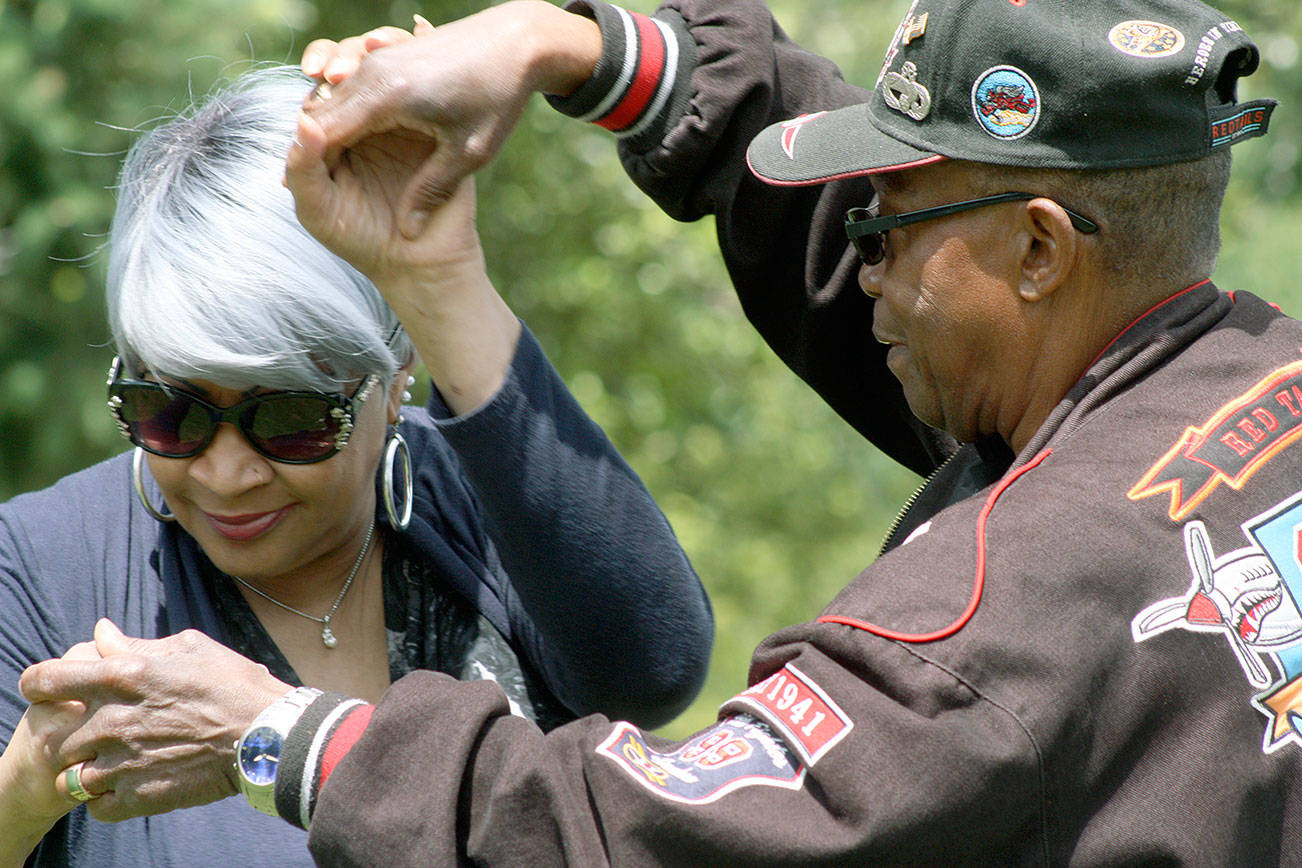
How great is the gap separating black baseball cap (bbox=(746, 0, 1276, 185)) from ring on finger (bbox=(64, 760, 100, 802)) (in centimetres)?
137

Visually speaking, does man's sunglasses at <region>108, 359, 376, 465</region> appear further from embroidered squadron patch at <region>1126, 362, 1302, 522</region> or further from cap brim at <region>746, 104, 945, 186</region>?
embroidered squadron patch at <region>1126, 362, 1302, 522</region>

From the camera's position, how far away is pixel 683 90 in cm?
241

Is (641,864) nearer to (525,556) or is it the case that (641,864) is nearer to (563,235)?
(525,556)

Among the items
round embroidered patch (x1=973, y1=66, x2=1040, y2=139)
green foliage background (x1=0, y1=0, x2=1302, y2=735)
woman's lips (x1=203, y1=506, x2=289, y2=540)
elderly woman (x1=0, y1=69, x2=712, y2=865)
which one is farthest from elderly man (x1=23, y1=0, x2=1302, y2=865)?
green foliage background (x1=0, y1=0, x2=1302, y2=735)

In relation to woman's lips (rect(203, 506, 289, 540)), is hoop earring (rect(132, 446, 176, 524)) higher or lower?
higher

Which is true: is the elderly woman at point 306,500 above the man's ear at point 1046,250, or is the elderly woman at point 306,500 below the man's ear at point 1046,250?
below

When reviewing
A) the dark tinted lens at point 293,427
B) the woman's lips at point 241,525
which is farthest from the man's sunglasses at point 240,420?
the woman's lips at point 241,525

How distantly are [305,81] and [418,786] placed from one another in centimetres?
154

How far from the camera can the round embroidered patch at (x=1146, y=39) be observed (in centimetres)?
183

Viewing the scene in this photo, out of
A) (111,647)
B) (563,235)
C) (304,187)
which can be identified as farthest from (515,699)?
(563,235)

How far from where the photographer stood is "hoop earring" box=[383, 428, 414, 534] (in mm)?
2469

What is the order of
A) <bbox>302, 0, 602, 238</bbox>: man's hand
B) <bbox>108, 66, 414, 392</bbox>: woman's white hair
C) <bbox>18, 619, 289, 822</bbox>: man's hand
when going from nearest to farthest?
<bbox>18, 619, 289, 822</bbox>: man's hand < <bbox>302, 0, 602, 238</bbox>: man's hand < <bbox>108, 66, 414, 392</bbox>: woman's white hair

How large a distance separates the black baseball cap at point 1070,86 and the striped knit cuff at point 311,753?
1046mm

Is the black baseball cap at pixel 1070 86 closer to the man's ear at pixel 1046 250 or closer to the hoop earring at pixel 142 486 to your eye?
the man's ear at pixel 1046 250
